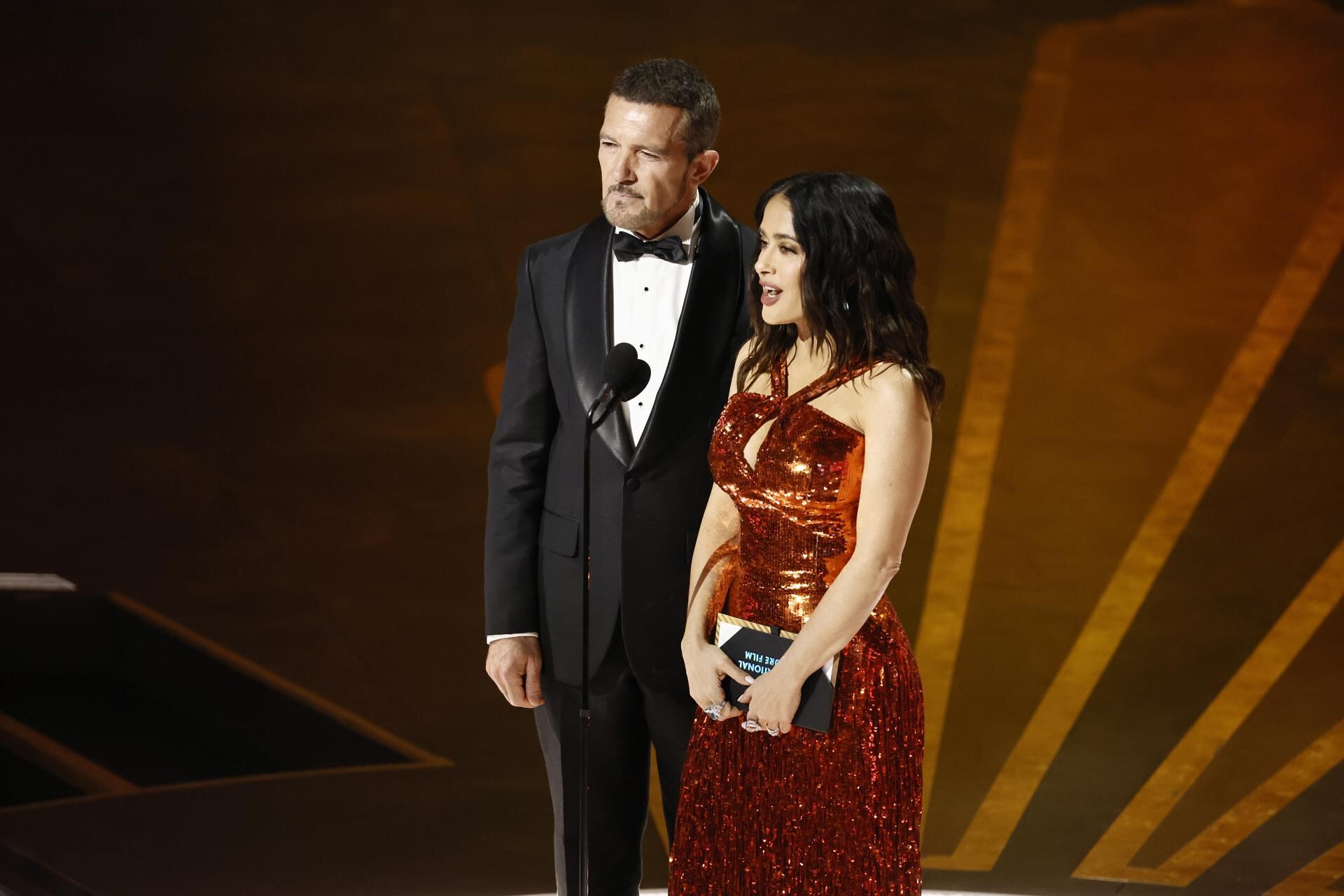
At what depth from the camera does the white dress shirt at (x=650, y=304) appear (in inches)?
80.4

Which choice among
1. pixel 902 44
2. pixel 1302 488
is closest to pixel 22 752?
pixel 902 44

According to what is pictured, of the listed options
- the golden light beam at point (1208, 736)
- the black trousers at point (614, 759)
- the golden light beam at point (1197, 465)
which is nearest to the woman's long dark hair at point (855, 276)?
the black trousers at point (614, 759)

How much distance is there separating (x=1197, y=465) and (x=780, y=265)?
102 inches

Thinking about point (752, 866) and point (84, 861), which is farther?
point (84, 861)

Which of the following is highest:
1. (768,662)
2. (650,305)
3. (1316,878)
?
(650,305)

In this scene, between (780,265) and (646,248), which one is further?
(646,248)

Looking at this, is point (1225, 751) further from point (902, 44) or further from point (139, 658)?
point (139, 658)

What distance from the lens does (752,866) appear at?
75.0 inches

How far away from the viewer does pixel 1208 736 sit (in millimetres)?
3803

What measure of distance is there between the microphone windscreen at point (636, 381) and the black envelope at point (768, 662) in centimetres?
36

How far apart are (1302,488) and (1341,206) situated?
812mm

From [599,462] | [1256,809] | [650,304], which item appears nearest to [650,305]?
[650,304]

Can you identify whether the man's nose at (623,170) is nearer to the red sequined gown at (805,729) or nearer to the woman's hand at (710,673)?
the red sequined gown at (805,729)

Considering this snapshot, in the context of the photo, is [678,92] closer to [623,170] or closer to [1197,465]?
[623,170]
